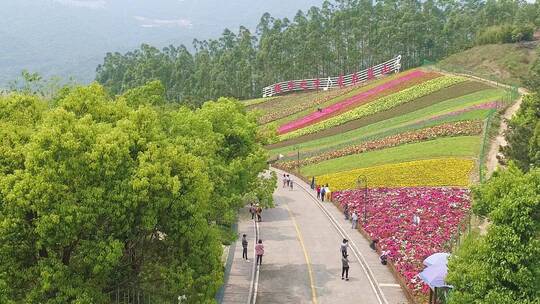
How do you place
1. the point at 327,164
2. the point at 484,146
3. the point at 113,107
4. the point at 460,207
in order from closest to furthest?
the point at 113,107, the point at 460,207, the point at 484,146, the point at 327,164

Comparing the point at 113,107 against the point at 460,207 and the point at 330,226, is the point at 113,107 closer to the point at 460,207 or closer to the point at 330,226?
the point at 330,226

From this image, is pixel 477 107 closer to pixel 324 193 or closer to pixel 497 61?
pixel 324 193

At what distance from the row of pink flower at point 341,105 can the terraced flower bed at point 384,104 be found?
3373mm

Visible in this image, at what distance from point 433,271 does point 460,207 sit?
1608 centimetres

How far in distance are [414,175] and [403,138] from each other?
41.5 feet

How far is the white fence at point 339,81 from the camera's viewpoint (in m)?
114

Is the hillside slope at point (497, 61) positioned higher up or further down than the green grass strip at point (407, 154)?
higher up

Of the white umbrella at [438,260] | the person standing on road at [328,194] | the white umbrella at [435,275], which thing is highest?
the person standing on road at [328,194]

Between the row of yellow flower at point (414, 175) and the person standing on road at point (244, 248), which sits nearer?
the person standing on road at point (244, 248)

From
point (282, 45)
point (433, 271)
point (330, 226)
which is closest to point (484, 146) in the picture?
point (330, 226)

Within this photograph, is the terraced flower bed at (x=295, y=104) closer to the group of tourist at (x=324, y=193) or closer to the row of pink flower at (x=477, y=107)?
the row of pink flower at (x=477, y=107)

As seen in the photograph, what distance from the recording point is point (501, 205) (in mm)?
16281

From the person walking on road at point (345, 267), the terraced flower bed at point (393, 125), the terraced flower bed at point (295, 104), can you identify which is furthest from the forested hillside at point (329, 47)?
the person walking on road at point (345, 267)

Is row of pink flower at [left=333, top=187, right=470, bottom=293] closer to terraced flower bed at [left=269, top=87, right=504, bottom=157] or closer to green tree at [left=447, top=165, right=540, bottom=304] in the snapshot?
green tree at [left=447, top=165, right=540, bottom=304]
